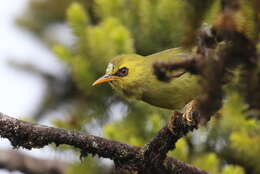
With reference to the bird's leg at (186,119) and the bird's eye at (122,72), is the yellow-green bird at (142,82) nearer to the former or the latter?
the bird's eye at (122,72)

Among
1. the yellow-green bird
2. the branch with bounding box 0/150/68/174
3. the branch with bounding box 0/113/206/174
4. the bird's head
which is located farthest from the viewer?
the branch with bounding box 0/150/68/174

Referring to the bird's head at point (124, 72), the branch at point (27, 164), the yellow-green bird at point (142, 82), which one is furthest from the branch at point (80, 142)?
the branch at point (27, 164)

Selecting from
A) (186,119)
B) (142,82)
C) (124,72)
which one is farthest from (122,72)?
(186,119)

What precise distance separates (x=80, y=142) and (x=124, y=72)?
1396mm

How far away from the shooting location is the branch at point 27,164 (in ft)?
15.9

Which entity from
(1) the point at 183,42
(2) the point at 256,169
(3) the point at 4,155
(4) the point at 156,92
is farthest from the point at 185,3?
(3) the point at 4,155

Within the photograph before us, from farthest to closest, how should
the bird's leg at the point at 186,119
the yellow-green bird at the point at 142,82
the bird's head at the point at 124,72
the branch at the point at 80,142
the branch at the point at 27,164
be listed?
1. the branch at the point at 27,164
2. the bird's head at the point at 124,72
3. the yellow-green bird at the point at 142,82
4. the branch at the point at 80,142
5. the bird's leg at the point at 186,119

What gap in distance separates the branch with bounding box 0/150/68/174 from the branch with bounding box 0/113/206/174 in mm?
2153

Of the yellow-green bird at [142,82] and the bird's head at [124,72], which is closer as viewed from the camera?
the yellow-green bird at [142,82]

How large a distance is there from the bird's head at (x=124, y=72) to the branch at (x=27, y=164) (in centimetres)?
143

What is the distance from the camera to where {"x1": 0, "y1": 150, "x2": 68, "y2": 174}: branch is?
15.9 ft

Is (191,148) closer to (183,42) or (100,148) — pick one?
(100,148)

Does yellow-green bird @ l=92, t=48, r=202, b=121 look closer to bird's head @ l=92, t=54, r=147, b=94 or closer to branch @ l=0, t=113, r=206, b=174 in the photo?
bird's head @ l=92, t=54, r=147, b=94

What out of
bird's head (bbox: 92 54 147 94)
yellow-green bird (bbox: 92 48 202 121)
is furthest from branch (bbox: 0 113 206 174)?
bird's head (bbox: 92 54 147 94)
